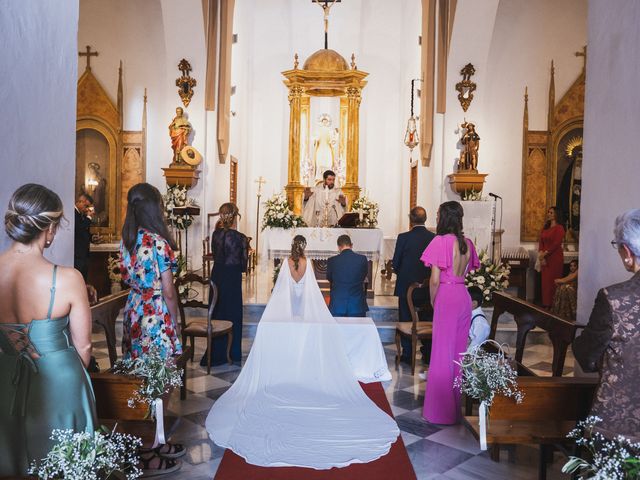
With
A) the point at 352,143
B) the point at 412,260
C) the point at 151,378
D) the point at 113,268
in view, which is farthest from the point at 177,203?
the point at 151,378

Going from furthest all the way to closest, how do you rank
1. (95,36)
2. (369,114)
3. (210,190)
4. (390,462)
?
1. (369,114)
2. (95,36)
3. (210,190)
4. (390,462)

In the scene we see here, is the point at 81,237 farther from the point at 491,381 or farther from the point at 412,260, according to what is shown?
the point at 491,381

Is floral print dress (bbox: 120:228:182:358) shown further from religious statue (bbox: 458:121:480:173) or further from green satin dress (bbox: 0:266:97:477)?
religious statue (bbox: 458:121:480:173)

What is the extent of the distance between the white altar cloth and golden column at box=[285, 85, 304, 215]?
577 centimetres

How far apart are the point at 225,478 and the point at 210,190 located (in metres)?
8.33

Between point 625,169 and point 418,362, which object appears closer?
point 625,169

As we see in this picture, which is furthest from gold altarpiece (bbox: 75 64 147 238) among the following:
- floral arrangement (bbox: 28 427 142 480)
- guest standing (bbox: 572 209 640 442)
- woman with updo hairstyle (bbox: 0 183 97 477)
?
guest standing (bbox: 572 209 640 442)

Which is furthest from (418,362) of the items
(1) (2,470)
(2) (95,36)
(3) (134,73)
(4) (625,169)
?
(2) (95,36)

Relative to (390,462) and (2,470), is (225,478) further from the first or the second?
(2,470)

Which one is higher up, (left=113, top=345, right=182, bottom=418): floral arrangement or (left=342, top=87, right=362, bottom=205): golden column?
(left=342, top=87, right=362, bottom=205): golden column

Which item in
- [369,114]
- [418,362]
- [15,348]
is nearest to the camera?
[15,348]

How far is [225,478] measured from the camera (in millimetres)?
3904

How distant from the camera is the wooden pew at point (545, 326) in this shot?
14.8 feet

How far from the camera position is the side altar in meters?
10.0
